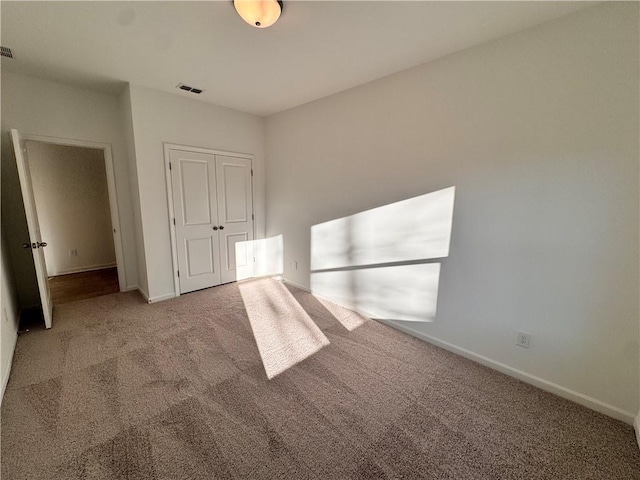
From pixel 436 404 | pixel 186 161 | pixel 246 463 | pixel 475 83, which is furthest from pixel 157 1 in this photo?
pixel 436 404

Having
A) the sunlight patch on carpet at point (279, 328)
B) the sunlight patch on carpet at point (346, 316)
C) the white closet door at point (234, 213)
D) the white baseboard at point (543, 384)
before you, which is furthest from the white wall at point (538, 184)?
the white closet door at point (234, 213)

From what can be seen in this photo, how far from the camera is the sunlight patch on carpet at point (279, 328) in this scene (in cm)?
233

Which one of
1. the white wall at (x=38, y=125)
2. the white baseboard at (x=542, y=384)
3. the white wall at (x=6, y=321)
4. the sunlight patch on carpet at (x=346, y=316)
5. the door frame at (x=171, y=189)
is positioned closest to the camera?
the white baseboard at (x=542, y=384)

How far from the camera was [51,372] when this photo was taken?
6.84 feet

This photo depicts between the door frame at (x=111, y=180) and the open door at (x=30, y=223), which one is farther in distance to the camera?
the door frame at (x=111, y=180)

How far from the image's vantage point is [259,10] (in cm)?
162

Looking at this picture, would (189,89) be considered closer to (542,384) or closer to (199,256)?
(199,256)

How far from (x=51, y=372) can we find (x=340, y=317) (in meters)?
2.58

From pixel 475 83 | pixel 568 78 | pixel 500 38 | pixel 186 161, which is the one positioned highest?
pixel 500 38

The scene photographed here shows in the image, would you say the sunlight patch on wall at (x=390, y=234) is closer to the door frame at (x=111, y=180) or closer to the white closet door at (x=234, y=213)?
the white closet door at (x=234, y=213)

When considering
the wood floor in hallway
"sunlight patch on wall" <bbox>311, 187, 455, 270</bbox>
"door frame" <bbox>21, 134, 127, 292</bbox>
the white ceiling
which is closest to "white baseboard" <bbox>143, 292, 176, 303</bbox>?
"door frame" <bbox>21, 134, 127, 292</bbox>

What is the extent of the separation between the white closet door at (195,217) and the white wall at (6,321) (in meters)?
1.52

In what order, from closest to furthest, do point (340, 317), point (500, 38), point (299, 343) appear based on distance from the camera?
1. point (500, 38)
2. point (299, 343)
3. point (340, 317)

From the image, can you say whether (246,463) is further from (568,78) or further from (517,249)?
(568,78)
